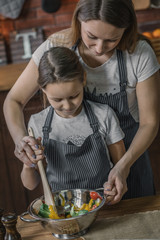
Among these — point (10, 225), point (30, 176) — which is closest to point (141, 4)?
point (30, 176)

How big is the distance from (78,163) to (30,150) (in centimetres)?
32

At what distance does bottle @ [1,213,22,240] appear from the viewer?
1.17m

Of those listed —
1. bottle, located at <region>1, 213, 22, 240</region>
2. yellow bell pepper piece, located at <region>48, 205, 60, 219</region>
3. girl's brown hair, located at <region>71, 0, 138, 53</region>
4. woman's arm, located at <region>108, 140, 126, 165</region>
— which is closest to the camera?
bottle, located at <region>1, 213, 22, 240</region>

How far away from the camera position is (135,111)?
69.9 inches

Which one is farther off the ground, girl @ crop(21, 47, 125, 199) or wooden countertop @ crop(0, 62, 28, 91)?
girl @ crop(21, 47, 125, 199)

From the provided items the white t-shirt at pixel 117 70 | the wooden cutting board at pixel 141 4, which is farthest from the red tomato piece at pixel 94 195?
the wooden cutting board at pixel 141 4

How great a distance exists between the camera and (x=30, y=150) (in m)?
1.39

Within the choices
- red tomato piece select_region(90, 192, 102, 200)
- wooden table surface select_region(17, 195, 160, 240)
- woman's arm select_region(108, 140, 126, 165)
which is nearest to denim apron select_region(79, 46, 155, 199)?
woman's arm select_region(108, 140, 126, 165)

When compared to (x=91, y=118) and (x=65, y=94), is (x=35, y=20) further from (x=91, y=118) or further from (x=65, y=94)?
(x=65, y=94)

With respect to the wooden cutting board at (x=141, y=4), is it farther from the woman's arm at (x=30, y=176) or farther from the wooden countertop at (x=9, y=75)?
the woman's arm at (x=30, y=176)

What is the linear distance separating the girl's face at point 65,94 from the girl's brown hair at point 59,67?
0.02 metres

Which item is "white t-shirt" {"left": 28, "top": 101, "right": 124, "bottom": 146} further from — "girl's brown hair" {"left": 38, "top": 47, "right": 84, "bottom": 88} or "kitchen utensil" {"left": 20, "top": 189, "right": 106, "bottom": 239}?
"kitchen utensil" {"left": 20, "top": 189, "right": 106, "bottom": 239}

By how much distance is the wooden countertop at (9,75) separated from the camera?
8.25ft

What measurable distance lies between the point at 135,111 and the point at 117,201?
521 millimetres
